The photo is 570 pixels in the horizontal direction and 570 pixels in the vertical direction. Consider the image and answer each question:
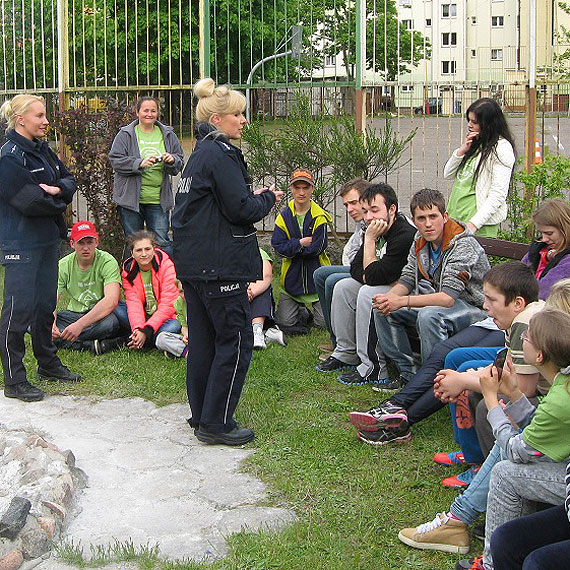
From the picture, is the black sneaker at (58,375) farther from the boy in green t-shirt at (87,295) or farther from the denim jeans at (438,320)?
the denim jeans at (438,320)

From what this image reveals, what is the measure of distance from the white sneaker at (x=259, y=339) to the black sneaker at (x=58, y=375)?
58.3 inches

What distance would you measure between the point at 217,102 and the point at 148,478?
2177mm

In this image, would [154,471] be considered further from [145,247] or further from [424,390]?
[145,247]

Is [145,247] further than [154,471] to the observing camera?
Yes

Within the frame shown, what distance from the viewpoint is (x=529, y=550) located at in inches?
142

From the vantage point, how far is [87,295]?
7910 mm

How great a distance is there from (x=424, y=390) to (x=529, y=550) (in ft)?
6.43

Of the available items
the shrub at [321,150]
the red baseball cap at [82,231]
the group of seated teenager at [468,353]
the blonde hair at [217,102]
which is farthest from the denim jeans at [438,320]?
the shrub at [321,150]

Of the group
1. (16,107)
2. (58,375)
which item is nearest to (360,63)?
(16,107)

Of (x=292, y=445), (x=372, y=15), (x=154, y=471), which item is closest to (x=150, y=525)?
(x=154, y=471)

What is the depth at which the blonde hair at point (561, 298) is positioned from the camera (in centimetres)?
399

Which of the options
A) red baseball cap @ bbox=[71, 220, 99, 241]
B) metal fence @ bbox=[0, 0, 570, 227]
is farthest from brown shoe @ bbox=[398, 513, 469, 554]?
metal fence @ bbox=[0, 0, 570, 227]

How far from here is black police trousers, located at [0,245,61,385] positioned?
6.63 meters

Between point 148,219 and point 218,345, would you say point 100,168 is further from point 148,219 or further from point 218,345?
point 218,345
